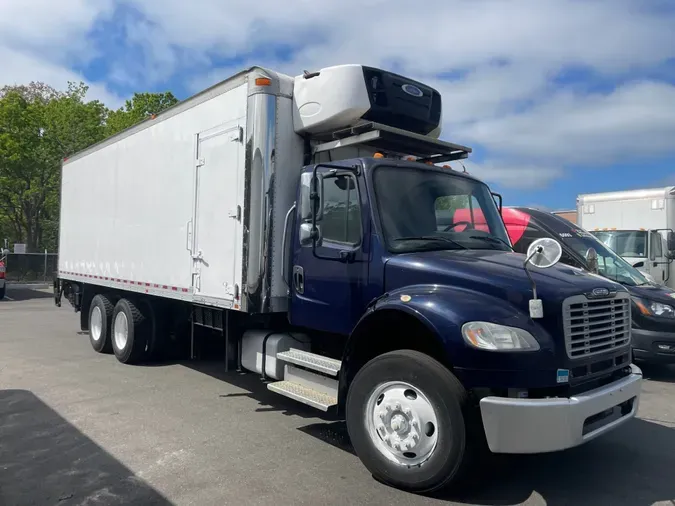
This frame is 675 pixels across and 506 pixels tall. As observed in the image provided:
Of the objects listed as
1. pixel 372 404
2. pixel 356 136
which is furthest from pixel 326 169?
pixel 372 404

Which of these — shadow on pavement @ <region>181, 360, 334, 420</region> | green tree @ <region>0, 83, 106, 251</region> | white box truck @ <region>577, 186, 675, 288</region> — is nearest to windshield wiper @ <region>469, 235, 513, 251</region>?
shadow on pavement @ <region>181, 360, 334, 420</region>

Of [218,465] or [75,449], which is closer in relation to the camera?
[218,465]

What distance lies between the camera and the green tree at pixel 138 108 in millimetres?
34250

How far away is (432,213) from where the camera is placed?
4949 millimetres

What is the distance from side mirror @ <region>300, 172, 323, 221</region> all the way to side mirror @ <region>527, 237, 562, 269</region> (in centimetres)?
193

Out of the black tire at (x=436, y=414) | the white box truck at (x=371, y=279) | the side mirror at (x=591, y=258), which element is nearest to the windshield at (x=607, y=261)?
the side mirror at (x=591, y=258)

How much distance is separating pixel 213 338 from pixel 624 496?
5002 mm

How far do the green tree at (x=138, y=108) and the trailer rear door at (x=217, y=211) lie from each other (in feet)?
98.9

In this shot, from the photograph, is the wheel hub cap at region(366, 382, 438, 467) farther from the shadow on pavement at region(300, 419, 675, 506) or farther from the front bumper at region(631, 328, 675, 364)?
the front bumper at region(631, 328, 675, 364)

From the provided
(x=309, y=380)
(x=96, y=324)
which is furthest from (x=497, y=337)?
(x=96, y=324)

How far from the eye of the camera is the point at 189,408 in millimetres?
6207

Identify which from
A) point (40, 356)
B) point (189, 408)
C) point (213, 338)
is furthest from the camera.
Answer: point (40, 356)

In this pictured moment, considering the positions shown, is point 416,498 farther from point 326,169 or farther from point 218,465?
point 326,169

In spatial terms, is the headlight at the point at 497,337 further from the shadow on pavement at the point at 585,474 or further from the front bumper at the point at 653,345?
the front bumper at the point at 653,345
